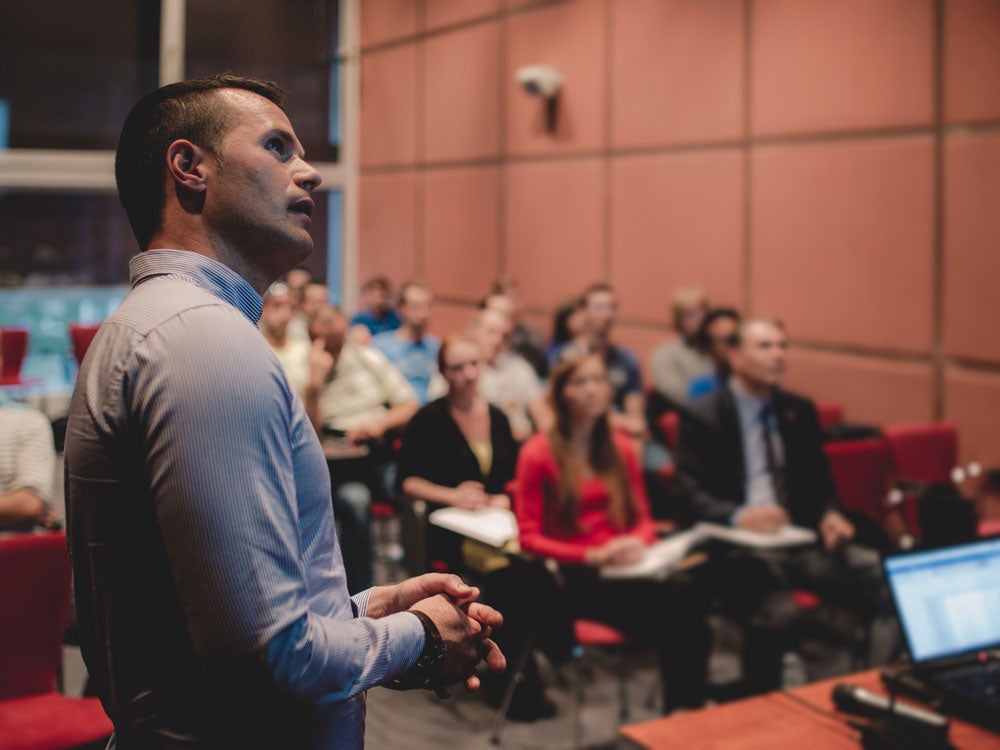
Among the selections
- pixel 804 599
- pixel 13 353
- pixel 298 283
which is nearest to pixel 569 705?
pixel 804 599

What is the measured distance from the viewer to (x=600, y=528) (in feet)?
11.8

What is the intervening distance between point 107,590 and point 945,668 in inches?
78.4

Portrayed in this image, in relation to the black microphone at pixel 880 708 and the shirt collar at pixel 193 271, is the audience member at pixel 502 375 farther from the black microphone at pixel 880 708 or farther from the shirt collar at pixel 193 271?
the shirt collar at pixel 193 271

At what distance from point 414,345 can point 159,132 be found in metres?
5.34

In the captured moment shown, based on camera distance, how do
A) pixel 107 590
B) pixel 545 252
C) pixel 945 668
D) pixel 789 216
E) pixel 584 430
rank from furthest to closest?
pixel 545 252, pixel 789 216, pixel 584 430, pixel 945 668, pixel 107 590

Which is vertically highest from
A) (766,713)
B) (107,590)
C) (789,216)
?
(789,216)

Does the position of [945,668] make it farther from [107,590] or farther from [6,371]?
[6,371]

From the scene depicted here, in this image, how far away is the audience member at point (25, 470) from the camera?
3.16 m

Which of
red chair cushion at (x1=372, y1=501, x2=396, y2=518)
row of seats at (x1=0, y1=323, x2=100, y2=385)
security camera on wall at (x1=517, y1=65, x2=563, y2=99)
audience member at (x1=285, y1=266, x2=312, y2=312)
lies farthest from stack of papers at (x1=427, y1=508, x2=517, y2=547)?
audience member at (x1=285, y1=266, x2=312, y2=312)

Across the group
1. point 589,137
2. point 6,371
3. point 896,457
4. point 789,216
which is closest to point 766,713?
point 896,457

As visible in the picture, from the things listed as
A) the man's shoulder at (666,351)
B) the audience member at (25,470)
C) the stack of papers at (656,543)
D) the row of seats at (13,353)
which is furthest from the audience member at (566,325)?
the audience member at (25,470)

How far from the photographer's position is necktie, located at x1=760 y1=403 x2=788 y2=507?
13.1 ft

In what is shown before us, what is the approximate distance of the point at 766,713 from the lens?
221 cm

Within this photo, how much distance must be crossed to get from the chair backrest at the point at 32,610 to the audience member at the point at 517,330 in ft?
12.9
